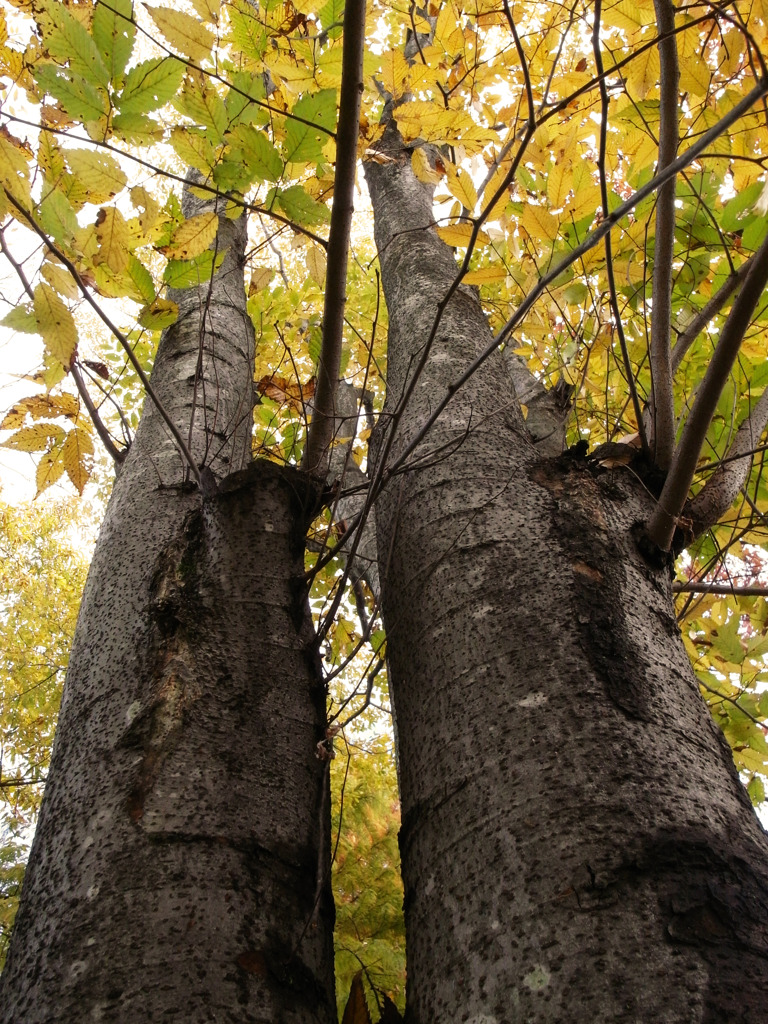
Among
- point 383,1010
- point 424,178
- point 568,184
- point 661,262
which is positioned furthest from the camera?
point 424,178

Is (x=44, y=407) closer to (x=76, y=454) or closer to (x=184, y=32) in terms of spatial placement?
(x=76, y=454)

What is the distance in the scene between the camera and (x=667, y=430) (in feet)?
4.39

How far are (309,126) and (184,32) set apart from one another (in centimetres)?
24

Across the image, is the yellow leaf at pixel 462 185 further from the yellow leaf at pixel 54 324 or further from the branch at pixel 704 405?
the yellow leaf at pixel 54 324

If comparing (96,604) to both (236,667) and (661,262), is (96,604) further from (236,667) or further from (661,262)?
(661,262)

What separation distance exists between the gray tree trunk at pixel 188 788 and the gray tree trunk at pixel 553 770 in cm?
17

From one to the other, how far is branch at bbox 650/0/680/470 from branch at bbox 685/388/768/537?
9cm

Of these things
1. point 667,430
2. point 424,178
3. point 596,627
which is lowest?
point 596,627

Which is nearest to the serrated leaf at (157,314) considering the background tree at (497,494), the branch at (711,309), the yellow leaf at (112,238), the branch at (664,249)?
the background tree at (497,494)

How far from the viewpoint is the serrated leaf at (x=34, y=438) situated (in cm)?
141

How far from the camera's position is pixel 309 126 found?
1106 millimetres

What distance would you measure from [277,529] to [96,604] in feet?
1.16

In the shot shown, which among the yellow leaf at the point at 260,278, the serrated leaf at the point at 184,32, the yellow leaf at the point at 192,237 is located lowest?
the yellow leaf at the point at 192,237

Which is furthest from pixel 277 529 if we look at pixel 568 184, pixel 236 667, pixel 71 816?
pixel 568 184
